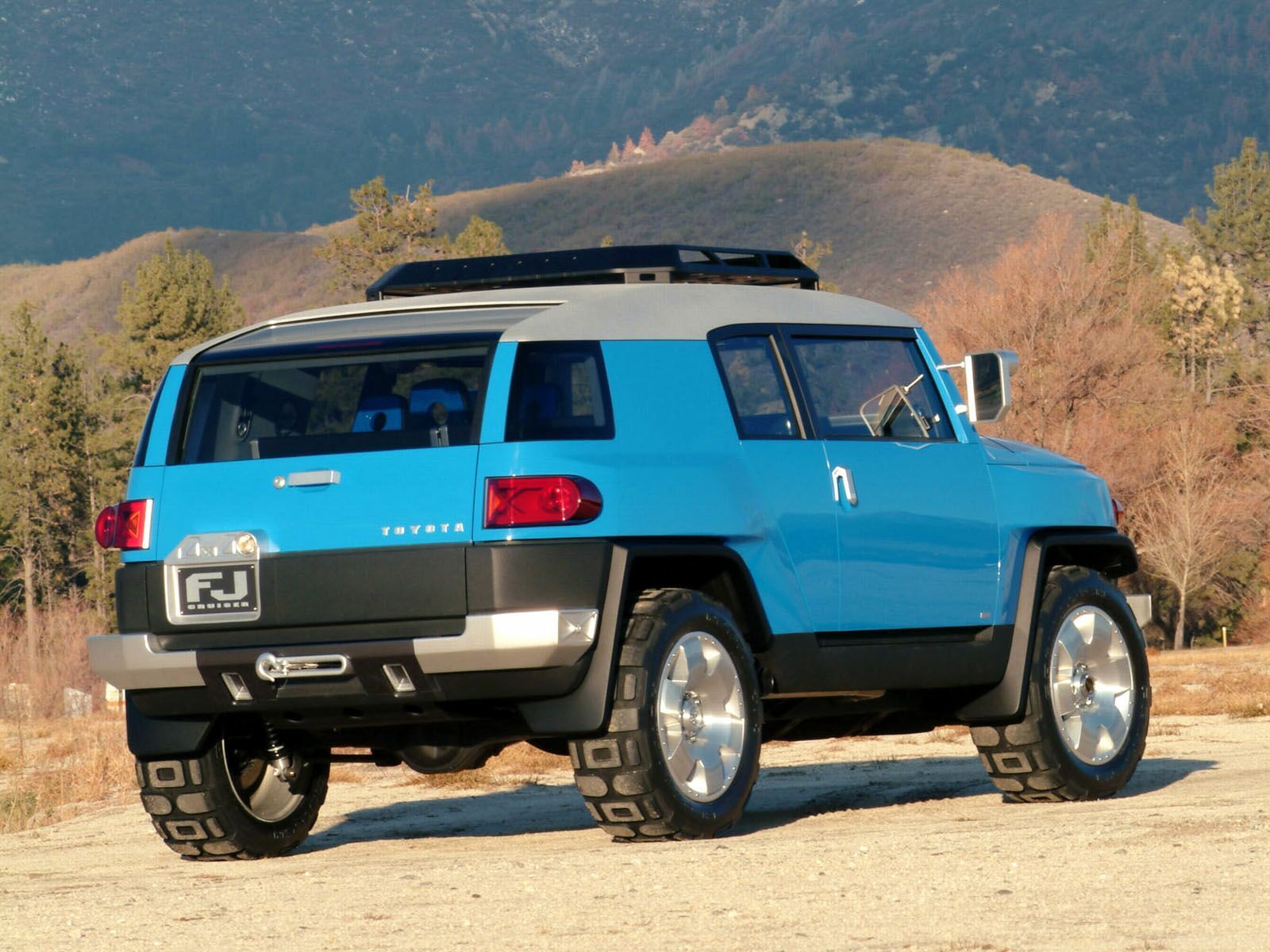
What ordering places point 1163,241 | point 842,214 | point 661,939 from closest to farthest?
1. point 661,939
2. point 1163,241
3. point 842,214

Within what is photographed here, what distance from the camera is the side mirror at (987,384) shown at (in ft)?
30.5

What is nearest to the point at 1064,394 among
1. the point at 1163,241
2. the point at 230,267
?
the point at 1163,241

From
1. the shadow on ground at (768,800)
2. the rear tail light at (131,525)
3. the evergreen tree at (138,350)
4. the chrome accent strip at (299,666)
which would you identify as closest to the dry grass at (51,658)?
the evergreen tree at (138,350)

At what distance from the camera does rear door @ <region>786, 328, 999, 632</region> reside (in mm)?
8453

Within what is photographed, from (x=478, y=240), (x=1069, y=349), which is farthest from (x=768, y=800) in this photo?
(x=478, y=240)

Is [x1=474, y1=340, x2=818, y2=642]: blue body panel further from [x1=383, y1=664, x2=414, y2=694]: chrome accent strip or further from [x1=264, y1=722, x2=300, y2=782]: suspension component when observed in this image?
[x1=264, y1=722, x2=300, y2=782]: suspension component

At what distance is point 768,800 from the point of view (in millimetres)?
10711

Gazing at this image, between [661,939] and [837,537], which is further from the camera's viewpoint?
[837,537]

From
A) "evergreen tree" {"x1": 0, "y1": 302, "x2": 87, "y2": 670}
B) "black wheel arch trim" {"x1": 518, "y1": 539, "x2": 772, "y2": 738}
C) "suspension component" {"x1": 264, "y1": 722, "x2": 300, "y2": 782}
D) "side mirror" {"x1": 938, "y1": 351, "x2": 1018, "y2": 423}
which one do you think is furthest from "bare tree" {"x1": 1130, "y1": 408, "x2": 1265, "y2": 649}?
"black wheel arch trim" {"x1": 518, "y1": 539, "x2": 772, "y2": 738}

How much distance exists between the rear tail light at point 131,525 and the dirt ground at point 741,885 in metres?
1.27

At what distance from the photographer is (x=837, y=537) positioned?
831 cm

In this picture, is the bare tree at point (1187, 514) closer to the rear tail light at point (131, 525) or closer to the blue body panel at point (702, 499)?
the blue body panel at point (702, 499)

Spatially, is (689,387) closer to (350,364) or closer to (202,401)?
(350,364)

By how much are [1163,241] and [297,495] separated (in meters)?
80.4
